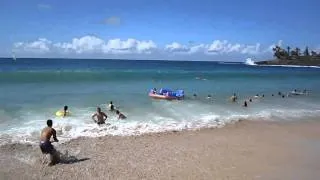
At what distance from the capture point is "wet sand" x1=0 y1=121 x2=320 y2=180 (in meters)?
11.1

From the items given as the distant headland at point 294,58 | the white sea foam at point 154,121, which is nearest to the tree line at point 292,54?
the distant headland at point 294,58

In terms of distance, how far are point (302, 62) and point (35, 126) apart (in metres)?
133

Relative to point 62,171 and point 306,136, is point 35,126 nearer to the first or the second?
point 62,171

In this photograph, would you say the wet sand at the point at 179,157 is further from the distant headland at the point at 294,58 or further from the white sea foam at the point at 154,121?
the distant headland at the point at 294,58

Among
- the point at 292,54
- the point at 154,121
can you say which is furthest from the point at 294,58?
the point at 154,121

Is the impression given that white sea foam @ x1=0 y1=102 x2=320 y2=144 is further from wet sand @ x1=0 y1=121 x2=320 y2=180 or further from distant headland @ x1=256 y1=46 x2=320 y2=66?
distant headland @ x1=256 y1=46 x2=320 y2=66

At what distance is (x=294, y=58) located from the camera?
463 feet

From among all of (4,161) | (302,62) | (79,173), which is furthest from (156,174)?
(302,62)

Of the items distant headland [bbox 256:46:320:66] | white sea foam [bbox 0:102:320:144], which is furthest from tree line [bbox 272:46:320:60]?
white sea foam [bbox 0:102:320:144]

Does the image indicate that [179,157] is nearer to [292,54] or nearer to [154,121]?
[154,121]

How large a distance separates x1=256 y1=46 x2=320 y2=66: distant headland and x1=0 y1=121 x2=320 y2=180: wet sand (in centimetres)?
12835

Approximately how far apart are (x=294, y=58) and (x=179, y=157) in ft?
451

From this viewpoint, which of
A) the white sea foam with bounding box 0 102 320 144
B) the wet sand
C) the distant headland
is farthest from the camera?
the distant headland

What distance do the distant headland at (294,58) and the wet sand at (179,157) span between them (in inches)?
5053
